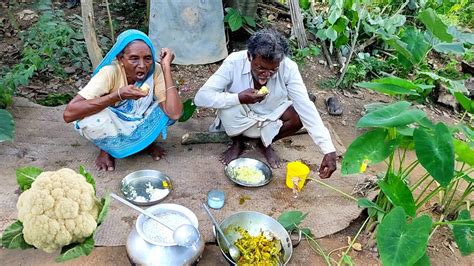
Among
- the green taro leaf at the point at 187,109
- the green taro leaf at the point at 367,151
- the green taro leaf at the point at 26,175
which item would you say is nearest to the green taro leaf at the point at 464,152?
the green taro leaf at the point at 367,151

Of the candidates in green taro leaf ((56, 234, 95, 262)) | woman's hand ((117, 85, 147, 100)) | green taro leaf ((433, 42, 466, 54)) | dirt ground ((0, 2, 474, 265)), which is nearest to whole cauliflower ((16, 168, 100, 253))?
green taro leaf ((56, 234, 95, 262))

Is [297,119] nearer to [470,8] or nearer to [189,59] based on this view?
[189,59]

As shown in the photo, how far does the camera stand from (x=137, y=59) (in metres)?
2.36

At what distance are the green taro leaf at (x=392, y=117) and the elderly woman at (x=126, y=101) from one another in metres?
1.18

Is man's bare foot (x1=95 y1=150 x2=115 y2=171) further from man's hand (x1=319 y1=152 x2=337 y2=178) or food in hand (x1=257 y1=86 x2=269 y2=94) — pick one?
man's hand (x1=319 y1=152 x2=337 y2=178)

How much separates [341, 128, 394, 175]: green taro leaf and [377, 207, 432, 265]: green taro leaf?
285 mm

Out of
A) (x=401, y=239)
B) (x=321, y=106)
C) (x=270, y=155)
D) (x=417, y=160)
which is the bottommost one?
(x=321, y=106)

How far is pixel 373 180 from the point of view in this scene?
8.90 feet

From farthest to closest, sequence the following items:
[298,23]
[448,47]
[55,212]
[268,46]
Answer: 1. [298,23]
2. [448,47]
3. [268,46]
4. [55,212]

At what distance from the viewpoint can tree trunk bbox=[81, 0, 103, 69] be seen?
2867 mm

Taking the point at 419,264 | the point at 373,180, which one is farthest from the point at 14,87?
the point at 419,264

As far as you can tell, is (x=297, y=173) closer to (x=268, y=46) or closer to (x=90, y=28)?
(x=268, y=46)

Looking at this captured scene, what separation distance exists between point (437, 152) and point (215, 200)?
1.22 metres

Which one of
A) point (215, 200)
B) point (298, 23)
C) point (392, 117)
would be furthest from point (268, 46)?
point (298, 23)
